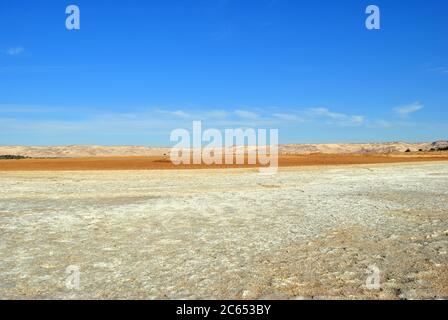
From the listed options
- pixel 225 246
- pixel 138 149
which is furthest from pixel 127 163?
pixel 138 149

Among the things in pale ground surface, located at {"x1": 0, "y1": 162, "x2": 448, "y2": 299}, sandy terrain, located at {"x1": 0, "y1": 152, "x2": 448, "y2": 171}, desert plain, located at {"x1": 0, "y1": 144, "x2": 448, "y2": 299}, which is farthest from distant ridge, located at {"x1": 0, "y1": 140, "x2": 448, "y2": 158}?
pale ground surface, located at {"x1": 0, "y1": 162, "x2": 448, "y2": 299}

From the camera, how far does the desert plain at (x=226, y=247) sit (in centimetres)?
584

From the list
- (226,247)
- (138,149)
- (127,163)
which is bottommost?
(226,247)

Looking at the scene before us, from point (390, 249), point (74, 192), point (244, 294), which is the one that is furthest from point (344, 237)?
point (74, 192)

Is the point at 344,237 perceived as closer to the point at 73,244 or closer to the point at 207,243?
the point at 207,243

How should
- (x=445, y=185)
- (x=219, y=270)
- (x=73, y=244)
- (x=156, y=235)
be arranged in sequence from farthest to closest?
1. (x=445, y=185)
2. (x=156, y=235)
3. (x=73, y=244)
4. (x=219, y=270)

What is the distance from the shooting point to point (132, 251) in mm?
7961

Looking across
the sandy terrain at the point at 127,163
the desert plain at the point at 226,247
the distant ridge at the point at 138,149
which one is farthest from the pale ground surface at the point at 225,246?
the distant ridge at the point at 138,149

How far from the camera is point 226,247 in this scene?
824 cm

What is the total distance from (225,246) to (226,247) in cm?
9

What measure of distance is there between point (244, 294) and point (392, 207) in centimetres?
913

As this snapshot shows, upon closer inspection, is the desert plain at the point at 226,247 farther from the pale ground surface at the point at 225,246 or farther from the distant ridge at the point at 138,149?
the distant ridge at the point at 138,149

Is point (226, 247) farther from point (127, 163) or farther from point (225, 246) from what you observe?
point (127, 163)

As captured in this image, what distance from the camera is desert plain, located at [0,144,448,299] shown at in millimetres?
5844
